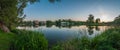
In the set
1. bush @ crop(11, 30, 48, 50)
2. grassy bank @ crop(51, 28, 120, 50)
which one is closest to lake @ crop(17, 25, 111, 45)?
grassy bank @ crop(51, 28, 120, 50)

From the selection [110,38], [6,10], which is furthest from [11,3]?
[110,38]

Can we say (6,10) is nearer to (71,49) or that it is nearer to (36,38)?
(36,38)

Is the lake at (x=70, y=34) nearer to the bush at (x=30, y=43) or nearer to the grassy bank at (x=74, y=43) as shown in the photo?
the grassy bank at (x=74, y=43)

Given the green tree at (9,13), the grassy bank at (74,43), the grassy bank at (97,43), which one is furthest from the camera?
the green tree at (9,13)

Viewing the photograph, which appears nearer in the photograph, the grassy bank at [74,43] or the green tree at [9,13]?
the grassy bank at [74,43]

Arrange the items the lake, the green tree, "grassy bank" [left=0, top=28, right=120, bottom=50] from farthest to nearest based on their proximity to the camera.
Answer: the green tree → the lake → "grassy bank" [left=0, top=28, right=120, bottom=50]

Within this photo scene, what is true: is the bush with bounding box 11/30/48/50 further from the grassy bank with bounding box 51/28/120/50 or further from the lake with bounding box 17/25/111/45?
the grassy bank with bounding box 51/28/120/50

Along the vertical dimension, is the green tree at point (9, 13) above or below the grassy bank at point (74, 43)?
above

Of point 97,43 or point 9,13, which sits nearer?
point 97,43

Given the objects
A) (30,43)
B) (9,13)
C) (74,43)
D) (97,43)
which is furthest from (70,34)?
(97,43)

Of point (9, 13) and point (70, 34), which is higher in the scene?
point (9, 13)

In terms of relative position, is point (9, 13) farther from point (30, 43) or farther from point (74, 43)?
point (74, 43)

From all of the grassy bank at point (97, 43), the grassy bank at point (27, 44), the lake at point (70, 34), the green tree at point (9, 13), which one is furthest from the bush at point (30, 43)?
the green tree at point (9, 13)

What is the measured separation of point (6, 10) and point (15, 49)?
8.85 meters
